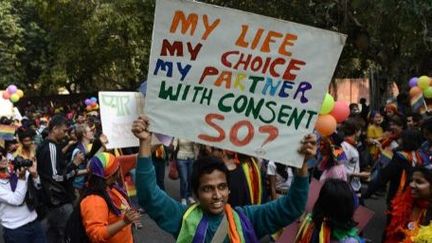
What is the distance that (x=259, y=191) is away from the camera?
5.07m

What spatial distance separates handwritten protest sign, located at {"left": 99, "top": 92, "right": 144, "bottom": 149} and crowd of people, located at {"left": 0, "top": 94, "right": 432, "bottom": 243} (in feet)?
0.61

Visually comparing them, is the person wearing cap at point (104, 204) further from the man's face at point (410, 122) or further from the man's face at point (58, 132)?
the man's face at point (410, 122)

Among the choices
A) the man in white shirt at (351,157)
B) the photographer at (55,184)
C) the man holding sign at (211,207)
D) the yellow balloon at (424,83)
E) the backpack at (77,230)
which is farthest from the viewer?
the yellow balloon at (424,83)

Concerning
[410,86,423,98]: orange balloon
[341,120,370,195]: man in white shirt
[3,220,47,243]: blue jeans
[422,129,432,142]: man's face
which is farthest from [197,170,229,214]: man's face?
[410,86,423,98]: orange balloon

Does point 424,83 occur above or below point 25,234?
above

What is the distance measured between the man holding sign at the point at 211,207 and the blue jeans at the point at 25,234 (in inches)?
105

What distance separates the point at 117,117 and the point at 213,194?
2273 mm

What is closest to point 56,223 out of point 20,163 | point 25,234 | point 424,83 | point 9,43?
point 25,234

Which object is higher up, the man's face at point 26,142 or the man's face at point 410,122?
Result: the man's face at point 410,122

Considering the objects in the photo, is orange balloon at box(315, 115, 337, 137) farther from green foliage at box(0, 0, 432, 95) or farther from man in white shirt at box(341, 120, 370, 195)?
green foliage at box(0, 0, 432, 95)

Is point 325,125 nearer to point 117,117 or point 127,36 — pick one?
point 117,117

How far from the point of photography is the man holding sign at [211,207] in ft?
8.82

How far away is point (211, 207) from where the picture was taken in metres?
2.70

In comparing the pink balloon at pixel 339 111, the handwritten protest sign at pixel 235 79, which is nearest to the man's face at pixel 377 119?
the pink balloon at pixel 339 111
